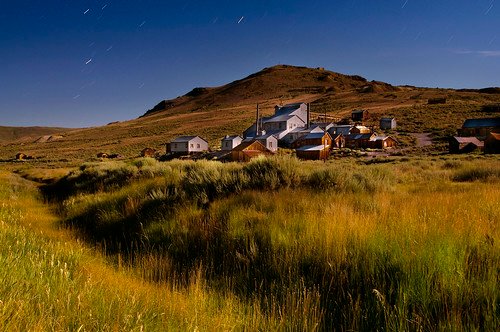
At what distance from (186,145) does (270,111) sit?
201 ft

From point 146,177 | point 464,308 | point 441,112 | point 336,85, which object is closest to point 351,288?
point 464,308

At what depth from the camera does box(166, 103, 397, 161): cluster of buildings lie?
56906 mm

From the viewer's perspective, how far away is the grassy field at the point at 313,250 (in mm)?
2869

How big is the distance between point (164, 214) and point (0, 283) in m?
4.76

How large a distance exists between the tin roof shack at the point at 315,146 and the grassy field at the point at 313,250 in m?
48.7

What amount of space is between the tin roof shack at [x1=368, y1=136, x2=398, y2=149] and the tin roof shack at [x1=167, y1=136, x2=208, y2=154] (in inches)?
1326

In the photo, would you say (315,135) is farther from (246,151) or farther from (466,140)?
(466,140)

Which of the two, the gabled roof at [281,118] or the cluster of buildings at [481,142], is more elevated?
the gabled roof at [281,118]

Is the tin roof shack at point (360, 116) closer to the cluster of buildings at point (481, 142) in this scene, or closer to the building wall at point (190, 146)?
the cluster of buildings at point (481, 142)

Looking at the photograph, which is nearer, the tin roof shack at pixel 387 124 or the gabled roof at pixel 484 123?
the gabled roof at pixel 484 123

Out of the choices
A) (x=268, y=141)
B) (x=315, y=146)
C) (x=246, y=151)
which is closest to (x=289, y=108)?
(x=268, y=141)

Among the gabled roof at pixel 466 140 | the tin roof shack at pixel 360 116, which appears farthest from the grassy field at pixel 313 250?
the tin roof shack at pixel 360 116

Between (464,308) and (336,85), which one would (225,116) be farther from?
(464,308)

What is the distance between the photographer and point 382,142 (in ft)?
208
